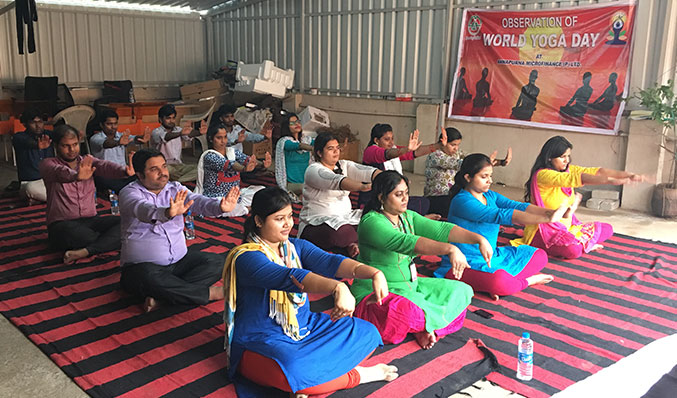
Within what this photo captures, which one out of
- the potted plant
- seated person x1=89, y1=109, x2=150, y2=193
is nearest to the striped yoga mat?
seated person x1=89, y1=109, x2=150, y2=193

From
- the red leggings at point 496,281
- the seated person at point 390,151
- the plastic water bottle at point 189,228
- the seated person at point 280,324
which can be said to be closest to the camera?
the seated person at point 280,324

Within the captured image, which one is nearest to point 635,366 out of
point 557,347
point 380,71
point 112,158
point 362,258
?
point 557,347

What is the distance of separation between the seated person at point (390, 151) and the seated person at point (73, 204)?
1922 mm

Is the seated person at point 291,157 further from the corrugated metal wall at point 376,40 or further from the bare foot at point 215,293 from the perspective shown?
the bare foot at point 215,293

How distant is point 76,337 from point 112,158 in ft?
11.5

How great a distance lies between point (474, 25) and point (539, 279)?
4191 millimetres

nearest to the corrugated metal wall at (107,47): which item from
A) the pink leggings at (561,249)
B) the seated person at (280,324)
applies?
the pink leggings at (561,249)

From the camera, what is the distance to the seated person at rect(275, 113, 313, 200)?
6059 mm

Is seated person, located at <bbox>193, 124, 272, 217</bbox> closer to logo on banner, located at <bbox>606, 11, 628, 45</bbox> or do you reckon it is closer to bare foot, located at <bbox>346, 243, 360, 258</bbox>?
bare foot, located at <bbox>346, 243, 360, 258</bbox>

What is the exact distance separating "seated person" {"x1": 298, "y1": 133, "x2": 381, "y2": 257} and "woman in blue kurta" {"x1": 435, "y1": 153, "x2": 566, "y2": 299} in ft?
2.10

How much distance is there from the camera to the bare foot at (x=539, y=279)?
→ 12.6 feet

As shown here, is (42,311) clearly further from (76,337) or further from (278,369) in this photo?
(278,369)

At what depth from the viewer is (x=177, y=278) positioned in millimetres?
3471

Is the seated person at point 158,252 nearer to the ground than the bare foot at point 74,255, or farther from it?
farther from it
